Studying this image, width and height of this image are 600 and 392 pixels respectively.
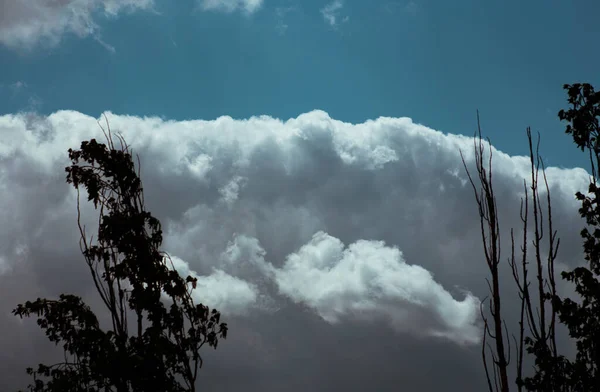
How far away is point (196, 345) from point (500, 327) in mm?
10165

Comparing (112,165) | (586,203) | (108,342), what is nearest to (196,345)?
(108,342)

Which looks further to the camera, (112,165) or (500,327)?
(112,165)

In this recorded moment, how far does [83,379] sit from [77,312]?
1644 mm

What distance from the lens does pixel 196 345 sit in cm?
1470

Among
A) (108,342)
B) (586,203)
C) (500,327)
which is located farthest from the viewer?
(108,342)

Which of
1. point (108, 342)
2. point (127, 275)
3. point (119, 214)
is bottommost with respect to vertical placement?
point (108, 342)

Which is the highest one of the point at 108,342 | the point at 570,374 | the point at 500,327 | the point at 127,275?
the point at 127,275

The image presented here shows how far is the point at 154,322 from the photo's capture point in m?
14.3

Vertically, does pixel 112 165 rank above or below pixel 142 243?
above

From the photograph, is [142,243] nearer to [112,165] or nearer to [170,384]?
[112,165]

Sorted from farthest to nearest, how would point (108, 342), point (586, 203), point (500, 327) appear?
1. point (108, 342)
2. point (586, 203)
3. point (500, 327)

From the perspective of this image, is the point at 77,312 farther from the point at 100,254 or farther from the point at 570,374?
the point at 570,374

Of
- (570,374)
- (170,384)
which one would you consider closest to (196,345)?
(170,384)

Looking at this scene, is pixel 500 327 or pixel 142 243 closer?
pixel 500 327
